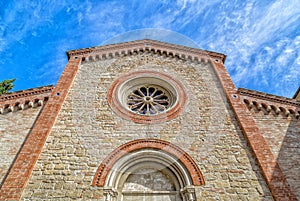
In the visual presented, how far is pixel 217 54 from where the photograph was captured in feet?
34.4

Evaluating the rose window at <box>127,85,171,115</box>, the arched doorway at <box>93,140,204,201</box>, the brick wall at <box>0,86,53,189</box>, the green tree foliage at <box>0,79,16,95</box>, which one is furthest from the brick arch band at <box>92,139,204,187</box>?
the green tree foliage at <box>0,79,16,95</box>

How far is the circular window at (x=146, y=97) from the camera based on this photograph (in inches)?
302

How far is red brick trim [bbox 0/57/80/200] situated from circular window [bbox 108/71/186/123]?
1.96m

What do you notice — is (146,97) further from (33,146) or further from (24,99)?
(24,99)

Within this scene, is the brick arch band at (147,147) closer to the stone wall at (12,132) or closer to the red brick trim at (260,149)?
the red brick trim at (260,149)

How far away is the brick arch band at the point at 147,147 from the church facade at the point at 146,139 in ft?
0.10

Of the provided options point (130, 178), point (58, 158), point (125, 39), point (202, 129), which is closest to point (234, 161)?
point (202, 129)

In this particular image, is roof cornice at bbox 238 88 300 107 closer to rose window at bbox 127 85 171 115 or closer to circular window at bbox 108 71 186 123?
circular window at bbox 108 71 186 123

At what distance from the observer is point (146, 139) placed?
686 centimetres

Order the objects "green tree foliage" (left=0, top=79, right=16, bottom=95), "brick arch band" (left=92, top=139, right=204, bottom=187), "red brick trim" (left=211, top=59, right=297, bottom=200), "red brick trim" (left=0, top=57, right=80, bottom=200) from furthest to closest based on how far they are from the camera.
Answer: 1. "green tree foliage" (left=0, top=79, right=16, bottom=95)
2. "brick arch band" (left=92, top=139, right=204, bottom=187)
3. "red brick trim" (left=211, top=59, right=297, bottom=200)
4. "red brick trim" (left=0, top=57, right=80, bottom=200)

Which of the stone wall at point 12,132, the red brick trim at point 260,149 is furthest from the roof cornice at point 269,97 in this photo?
the stone wall at point 12,132

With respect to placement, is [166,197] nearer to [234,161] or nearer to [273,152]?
[234,161]

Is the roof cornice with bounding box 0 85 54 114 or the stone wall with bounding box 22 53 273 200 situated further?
the roof cornice with bounding box 0 85 54 114

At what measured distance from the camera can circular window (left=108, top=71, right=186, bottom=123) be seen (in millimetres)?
7668
